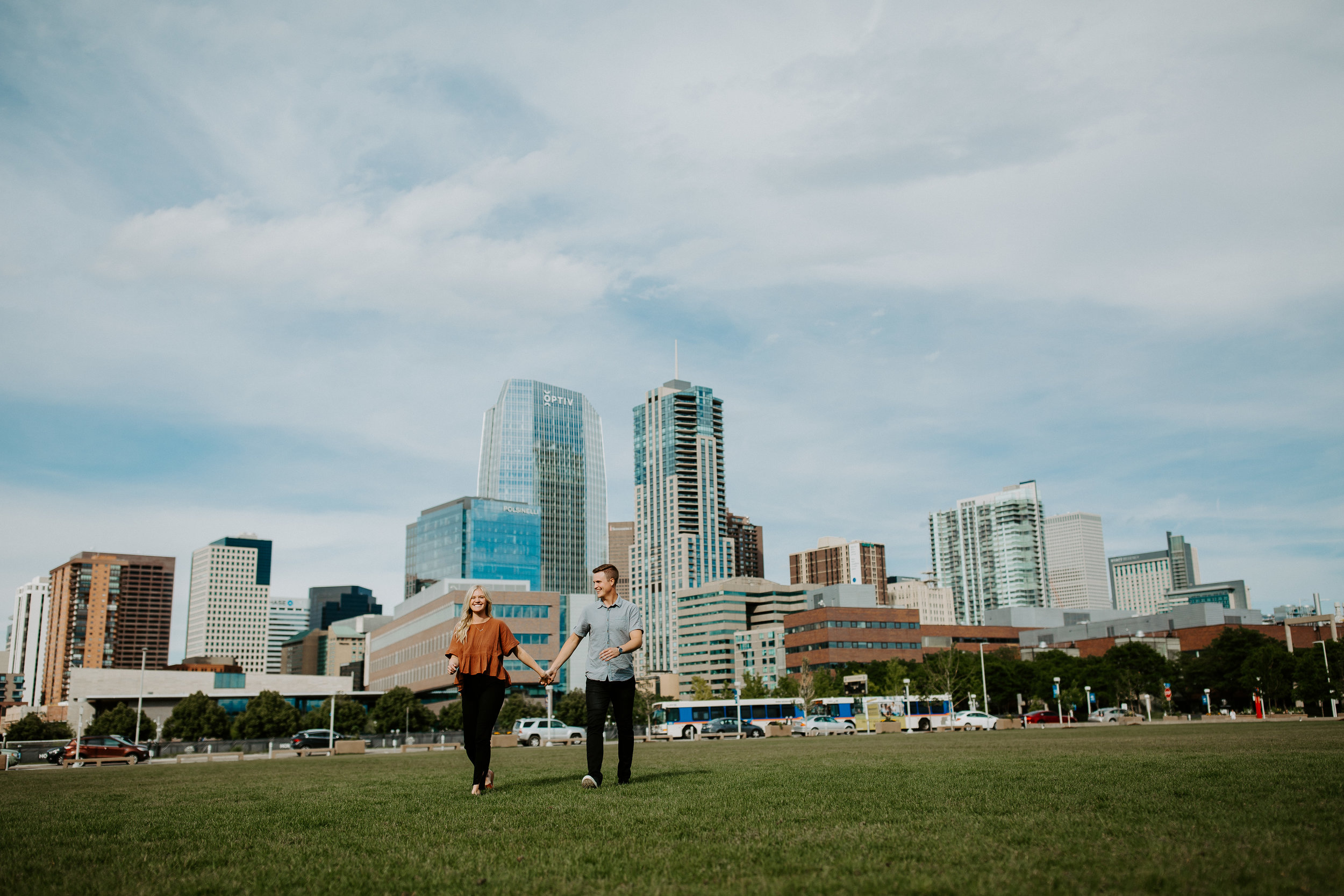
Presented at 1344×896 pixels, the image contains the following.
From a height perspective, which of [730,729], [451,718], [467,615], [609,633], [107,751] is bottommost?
[451,718]

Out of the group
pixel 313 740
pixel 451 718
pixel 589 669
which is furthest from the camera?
pixel 451 718

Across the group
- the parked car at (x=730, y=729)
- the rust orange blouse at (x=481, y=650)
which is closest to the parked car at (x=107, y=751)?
the parked car at (x=730, y=729)

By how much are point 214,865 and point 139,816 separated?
3.22m

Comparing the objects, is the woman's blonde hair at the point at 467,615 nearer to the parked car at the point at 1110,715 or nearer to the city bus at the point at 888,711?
the city bus at the point at 888,711

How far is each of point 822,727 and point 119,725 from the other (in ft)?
253

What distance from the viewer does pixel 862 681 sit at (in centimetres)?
12312

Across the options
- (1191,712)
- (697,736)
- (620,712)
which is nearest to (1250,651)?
(1191,712)

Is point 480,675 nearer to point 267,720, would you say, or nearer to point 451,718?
point 267,720

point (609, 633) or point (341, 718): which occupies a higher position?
point (609, 633)

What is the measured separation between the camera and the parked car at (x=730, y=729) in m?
62.2

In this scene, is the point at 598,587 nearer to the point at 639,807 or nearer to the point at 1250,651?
the point at 639,807

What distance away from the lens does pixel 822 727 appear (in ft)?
200

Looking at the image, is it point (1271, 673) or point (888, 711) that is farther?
point (1271, 673)

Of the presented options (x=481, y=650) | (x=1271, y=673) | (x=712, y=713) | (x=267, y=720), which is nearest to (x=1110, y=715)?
(x=1271, y=673)
